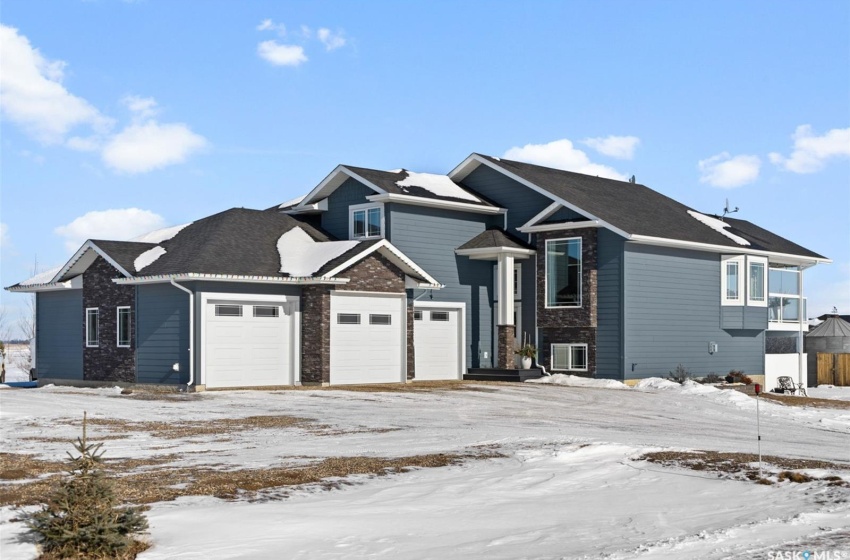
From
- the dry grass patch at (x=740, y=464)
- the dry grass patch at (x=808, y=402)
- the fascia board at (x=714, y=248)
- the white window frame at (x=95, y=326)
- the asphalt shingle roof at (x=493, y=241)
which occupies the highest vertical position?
the asphalt shingle roof at (x=493, y=241)

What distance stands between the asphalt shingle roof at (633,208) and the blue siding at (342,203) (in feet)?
16.4

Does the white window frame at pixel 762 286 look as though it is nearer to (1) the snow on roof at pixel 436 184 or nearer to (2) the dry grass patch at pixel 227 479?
(1) the snow on roof at pixel 436 184

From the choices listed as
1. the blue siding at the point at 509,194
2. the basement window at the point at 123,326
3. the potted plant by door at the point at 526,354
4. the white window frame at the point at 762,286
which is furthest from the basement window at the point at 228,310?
the white window frame at the point at 762,286

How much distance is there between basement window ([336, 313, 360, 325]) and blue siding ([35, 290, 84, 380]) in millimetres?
8690

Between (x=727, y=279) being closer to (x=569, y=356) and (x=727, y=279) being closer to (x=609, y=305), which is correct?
(x=609, y=305)

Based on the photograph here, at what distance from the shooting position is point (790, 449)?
16.4m

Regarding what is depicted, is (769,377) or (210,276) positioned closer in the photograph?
(210,276)

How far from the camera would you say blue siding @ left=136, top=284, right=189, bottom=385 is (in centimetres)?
2874

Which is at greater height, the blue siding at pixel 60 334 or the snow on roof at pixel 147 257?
the snow on roof at pixel 147 257

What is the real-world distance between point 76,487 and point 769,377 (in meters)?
34.4

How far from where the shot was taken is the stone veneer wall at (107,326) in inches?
1204

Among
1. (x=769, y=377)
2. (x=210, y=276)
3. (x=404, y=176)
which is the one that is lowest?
(x=769, y=377)

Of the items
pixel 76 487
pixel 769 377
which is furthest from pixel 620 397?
pixel 76 487

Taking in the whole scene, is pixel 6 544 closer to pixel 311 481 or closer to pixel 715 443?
pixel 311 481
